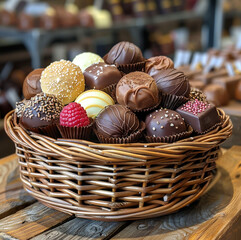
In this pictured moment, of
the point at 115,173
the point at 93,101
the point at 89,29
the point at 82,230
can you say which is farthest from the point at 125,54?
the point at 89,29

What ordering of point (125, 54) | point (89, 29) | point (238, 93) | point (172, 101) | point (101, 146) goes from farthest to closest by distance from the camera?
1. point (89, 29)
2. point (238, 93)
3. point (125, 54)
4. point (172, 101)
5. point (101, 146)

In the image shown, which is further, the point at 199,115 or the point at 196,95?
the point at 196,95

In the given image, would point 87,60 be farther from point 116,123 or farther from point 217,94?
point 217,94

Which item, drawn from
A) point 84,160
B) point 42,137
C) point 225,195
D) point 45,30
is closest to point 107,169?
point 84,160

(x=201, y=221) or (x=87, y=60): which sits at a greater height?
(x=87, y=60)

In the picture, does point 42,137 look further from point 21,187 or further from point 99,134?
point 21,187

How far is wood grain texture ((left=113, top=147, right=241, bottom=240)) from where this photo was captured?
84 centimetres

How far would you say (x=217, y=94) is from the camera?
5.01 ft

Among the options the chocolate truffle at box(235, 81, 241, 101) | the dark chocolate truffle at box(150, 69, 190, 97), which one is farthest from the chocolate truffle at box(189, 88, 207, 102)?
the chocolate truffle at box(235, 81, 241, 101)

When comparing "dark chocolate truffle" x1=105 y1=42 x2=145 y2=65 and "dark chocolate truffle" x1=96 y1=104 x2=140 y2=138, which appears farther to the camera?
"dark chocolate truffle" x1=105 y1=42 x2=145 y2=65

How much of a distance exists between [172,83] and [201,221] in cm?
39

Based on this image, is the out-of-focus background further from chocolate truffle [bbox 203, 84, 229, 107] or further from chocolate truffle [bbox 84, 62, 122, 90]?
chocolate truffle [bbox 84, 62, 122, 90]

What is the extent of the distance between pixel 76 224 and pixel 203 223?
0.33 meters

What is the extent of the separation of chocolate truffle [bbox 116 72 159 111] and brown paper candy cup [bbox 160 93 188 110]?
41 mm
